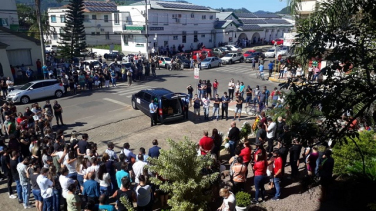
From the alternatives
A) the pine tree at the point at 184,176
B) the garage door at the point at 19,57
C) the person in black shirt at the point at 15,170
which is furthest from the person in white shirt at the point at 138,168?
the garage door at the point at 19,57

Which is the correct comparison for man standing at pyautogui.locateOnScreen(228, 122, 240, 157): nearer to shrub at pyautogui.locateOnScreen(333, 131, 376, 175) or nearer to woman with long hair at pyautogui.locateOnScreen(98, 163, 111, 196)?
shrub at pyautogui.locateOnScreen(333, 131, 376, 175)

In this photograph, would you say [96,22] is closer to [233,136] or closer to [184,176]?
[233,136]

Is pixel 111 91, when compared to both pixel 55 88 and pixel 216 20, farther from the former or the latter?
pixel 216 20

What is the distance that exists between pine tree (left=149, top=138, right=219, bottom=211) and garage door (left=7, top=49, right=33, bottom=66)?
85.9 ft

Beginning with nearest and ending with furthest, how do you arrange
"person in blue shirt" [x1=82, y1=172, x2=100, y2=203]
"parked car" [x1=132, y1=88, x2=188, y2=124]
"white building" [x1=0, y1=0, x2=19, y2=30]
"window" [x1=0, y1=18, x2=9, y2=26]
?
1. "person in blue shirt" [x1=82, y1=172, x2=100, y2=203]
2. "parked car" [x1=132, y1=88, x2=188, y2=124]
3. "white building" [x1=0, y1=0, x2=19, y2=30]
4. "window" [x1=0, y1=18, x2=9, y2=26]

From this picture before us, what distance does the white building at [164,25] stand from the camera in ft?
152

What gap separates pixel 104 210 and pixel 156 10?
4249 cm

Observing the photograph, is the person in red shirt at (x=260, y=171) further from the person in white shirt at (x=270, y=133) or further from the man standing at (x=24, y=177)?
the man standing at (x=24, y=177)

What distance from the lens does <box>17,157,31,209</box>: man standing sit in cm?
840

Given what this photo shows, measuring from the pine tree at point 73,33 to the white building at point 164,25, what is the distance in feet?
31.3

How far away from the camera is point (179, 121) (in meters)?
16.8

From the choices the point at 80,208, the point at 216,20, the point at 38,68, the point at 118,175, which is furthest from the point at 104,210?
the point at 216,20

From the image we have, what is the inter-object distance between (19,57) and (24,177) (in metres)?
23.8

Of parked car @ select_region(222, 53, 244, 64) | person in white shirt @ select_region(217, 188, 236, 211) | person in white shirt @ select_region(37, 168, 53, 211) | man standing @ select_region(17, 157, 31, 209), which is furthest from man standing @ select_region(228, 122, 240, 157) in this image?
parked car @ select_region(222, 53, 244, 64)
